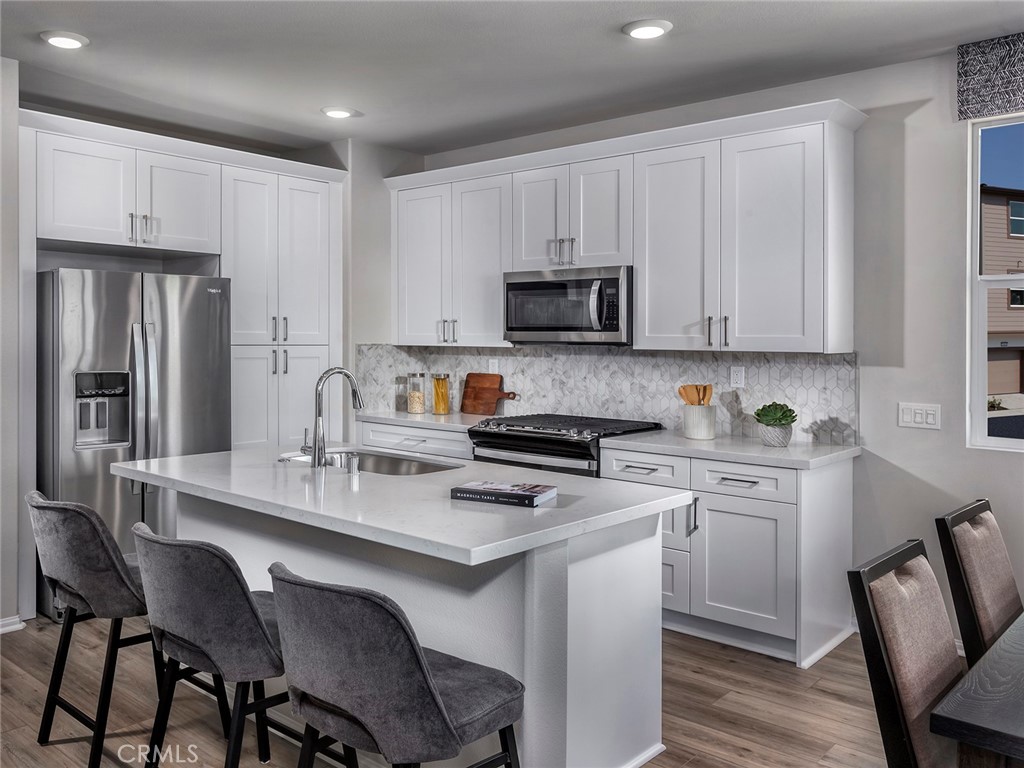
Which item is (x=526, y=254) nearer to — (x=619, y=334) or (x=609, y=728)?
(x=619, y=334)

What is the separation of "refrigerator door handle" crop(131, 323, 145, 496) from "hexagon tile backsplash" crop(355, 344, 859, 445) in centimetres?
150

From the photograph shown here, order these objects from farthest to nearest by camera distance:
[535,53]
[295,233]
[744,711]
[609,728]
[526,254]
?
[295,233], [526,254], [535,53], [744,711], [609,728]

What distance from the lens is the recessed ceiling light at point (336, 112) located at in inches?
175

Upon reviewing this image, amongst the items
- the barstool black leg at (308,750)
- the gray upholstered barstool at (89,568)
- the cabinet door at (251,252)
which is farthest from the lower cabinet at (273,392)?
the barstool black leg at (308,750)

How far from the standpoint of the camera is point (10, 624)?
12.1 ft

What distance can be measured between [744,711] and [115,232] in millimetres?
3635

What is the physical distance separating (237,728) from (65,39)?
9.45 ft

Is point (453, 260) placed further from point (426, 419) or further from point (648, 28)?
point (648, 28)

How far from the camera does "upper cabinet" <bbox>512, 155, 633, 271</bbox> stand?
4.17 meters

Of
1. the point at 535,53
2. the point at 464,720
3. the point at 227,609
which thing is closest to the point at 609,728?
the point at 464,720

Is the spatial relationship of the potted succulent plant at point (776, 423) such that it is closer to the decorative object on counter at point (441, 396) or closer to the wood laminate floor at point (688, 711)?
the wood laminate floor at point (688, 711)

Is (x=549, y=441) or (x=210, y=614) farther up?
(x=549, y=441)

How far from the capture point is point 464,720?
5.72 ft

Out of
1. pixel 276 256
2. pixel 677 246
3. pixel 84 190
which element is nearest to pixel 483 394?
pixel 276 256
